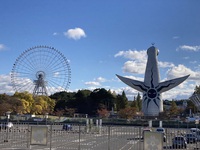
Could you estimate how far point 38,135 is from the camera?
1761cm

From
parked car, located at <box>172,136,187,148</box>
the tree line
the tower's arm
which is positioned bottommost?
parked car, located at <box>172,136,187,148</box>

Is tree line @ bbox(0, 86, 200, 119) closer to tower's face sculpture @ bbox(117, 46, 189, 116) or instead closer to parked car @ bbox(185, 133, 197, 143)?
tower's face sculpture @ bbox(117, 46, 189, 116)

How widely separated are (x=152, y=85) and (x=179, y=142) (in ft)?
232

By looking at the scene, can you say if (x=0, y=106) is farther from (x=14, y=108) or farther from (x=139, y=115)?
(x=139, y=115)

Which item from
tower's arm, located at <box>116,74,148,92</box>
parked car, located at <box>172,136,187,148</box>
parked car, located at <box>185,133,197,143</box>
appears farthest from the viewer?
tower's arm, located at <box>116,74,148,92</box>

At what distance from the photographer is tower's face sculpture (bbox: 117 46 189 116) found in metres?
88.4

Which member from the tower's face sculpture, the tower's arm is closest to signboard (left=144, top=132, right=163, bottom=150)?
the tower's face sculpture

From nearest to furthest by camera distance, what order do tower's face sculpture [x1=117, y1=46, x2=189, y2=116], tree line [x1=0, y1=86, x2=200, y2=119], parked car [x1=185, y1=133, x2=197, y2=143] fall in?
1. parked car [x1=185, y1=133, x2=197, y2=143]
2. tree line [x1=0, y1=86, x2=200, y2=119]
3. tower's face sculpture [x1=117, y1=46, x2=189, y2=116]

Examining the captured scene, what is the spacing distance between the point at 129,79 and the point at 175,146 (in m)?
72.7

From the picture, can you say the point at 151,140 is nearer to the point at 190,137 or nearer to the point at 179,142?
the point at 179,142

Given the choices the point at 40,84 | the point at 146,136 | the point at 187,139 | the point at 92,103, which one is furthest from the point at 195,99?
the point at 92,103

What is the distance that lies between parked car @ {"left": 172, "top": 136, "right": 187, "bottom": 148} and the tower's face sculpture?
7008 centimetres

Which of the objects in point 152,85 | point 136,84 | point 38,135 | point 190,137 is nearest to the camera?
point 38,135

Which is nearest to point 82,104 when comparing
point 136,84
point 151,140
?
point 136,84
